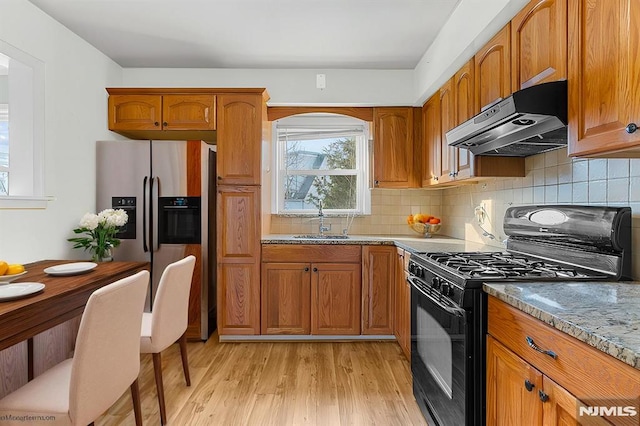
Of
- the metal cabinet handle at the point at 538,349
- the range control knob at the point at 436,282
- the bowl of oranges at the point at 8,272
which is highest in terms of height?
the bowl of oranges at the point at 8,272

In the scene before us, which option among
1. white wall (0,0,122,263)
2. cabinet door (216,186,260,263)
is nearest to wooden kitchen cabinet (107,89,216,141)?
white wall (0,0,122,263)

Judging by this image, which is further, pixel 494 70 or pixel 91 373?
pixel 494 70

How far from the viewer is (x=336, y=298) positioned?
312 centimetres

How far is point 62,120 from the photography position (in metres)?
2.62

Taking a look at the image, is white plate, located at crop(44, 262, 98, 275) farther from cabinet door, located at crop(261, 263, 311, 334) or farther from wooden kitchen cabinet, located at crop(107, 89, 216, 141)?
wooden kitchen cabinet, located at crop(107, 89, 216, 141)

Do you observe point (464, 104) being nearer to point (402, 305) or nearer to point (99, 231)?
point (402, 305)

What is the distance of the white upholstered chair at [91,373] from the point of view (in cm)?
130

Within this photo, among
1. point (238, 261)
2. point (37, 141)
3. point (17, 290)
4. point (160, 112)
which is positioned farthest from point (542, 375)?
point (160, 112)

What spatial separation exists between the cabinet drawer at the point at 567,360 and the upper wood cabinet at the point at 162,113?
274 cm

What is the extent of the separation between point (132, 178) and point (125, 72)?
3.61 feet

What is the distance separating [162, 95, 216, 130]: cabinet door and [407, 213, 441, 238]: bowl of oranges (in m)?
2.04

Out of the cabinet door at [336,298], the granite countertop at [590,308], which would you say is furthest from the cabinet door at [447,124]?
the granite countertop at [590,308]

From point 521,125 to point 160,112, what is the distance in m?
2.85

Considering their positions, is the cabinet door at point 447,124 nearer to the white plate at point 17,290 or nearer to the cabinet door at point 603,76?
the cabinet door at point 603,76
